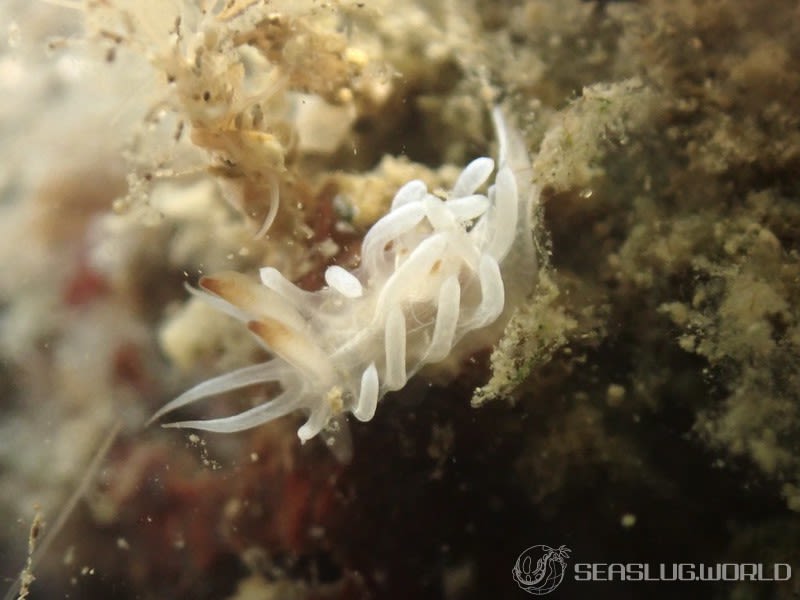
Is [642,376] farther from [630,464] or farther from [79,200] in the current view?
[79,200]

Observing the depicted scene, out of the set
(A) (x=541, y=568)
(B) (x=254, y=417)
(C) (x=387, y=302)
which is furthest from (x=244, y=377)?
(A) (x=541, y=568)

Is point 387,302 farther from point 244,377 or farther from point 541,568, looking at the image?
point 541,568

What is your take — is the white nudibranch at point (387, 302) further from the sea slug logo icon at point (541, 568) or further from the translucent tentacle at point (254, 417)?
the sea slug logo icon at point (541, 568)

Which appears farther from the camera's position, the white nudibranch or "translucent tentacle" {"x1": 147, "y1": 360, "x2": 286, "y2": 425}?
"translucent tentacle" {"x1": 147, "y1": 360, "x2": 286, "y2": 425}

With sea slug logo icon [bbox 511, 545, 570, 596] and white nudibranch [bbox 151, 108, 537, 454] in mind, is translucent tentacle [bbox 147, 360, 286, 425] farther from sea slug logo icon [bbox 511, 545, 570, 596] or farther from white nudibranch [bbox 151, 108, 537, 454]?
sea slug logo icon [bbox 511, 545, 570, 596]

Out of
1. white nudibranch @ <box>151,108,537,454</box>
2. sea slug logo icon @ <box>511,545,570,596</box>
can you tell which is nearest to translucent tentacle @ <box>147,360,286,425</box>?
white nudibranch @ <box>151,108,537,454</box>

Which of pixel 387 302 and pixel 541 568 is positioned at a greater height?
pixel 387 302

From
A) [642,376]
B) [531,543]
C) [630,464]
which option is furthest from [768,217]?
[531,543]
